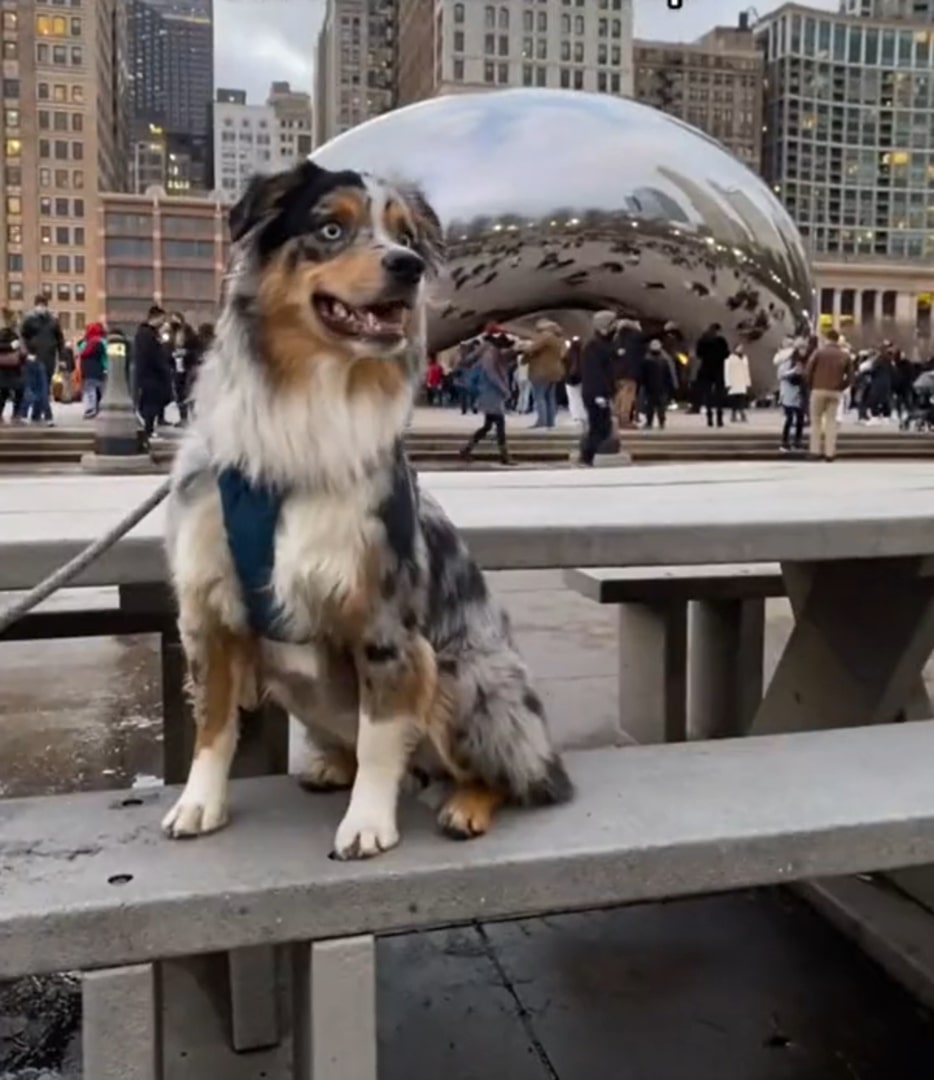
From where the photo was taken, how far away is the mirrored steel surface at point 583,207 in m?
16.7

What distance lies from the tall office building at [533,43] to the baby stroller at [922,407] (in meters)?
99.1

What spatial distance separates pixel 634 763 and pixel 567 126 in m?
16.1

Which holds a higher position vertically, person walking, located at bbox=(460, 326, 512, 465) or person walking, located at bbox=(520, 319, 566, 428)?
person walking, located at bbox=(520, 319, 566, 428)

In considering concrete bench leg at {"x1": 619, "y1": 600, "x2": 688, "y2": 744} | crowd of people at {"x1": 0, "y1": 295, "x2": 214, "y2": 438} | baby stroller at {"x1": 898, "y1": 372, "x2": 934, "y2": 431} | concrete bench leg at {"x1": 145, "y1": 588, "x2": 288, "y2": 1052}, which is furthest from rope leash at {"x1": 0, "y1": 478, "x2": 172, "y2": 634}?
baby stroller at {"x1": 898, "y1": 372, "x2": 934, "y2": 431}

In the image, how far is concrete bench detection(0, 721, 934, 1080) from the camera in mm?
1848

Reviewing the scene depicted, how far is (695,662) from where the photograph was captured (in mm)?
5348

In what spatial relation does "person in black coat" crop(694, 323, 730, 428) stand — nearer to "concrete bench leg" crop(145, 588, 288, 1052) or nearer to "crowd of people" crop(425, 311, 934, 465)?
"crowd of people" crop(425, 311, 934, 465)

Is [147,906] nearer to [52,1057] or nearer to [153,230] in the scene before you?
[52,1057]

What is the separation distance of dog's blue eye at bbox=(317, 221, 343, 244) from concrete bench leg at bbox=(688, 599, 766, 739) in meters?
3.49

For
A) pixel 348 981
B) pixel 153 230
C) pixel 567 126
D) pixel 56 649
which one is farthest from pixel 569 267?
pixel 153 230

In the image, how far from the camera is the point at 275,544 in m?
1.90

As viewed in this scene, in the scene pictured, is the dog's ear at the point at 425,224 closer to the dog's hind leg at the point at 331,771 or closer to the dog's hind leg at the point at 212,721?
the dog's hind leg at the point at 212,721

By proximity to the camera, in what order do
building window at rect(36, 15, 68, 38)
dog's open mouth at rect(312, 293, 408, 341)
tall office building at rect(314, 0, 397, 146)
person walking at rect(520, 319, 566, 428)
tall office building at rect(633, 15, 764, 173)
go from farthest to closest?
tall office building at rect(314, 0, 397, 146) < tall office building at rect(633, 15, 764, 173) < building window at rect(36, 15, 68, 38) < person walking at rect(520, 319, 566, 428) < dog's open mouth at rect(312, 293, 408, 341)

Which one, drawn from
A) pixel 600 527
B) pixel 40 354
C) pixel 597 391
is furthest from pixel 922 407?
pixel 600 527
